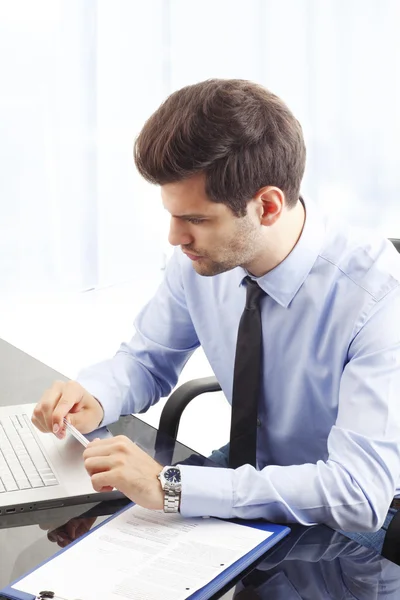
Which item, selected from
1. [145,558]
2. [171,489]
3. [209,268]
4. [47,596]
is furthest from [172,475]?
[209,268]

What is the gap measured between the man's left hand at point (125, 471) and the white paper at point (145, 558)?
0.03 m

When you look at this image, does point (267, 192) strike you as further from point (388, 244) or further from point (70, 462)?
point (70, 462)

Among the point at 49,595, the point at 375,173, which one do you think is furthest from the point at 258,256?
the point at 375,173

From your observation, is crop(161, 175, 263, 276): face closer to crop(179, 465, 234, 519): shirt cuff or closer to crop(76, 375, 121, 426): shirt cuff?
crop(76, 375, 121, 426): shirt cuff

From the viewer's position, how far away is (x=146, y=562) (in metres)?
0.96

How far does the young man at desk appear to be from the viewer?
112 cm

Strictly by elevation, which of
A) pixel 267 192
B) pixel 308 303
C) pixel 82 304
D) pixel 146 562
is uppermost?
pixel 267 192

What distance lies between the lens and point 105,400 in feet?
4.71

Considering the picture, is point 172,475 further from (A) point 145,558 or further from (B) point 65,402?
(B) point 65,402

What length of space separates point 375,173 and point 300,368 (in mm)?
3348

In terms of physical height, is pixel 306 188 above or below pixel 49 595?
below

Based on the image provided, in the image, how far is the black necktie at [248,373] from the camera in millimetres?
1431

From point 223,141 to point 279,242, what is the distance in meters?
0.24

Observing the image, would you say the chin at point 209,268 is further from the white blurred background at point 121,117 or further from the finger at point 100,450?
the white blurred background at point 121,117
